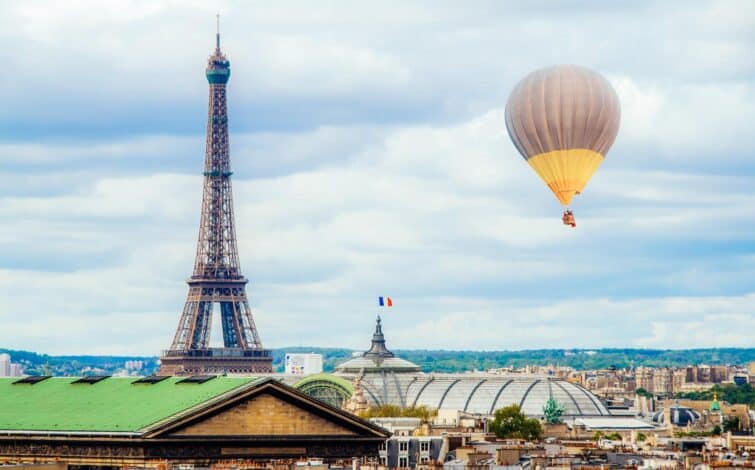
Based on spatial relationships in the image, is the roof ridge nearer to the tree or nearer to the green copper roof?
the green copper roof

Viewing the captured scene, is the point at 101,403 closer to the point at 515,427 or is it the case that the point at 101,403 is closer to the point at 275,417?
the point at 275,417

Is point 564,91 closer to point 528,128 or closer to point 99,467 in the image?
point 528,128

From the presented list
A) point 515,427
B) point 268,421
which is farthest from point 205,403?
point 515,427

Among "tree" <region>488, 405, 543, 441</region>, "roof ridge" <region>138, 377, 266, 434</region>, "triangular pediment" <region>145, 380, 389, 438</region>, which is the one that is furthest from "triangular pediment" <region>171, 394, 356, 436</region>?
"tree" <region>488, 405, 543, 441</region>

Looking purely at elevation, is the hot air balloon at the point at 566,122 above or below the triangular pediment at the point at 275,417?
above

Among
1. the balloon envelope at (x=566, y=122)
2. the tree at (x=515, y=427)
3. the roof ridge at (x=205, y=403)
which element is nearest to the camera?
the roof ridge at (x=205, y=403)

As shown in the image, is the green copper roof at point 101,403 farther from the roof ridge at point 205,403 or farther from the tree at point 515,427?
the tree at point 515,427

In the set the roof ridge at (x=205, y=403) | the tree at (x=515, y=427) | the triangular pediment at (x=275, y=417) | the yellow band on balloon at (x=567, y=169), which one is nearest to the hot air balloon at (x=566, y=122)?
the yellow band on balloon at (x=567, y=169)
